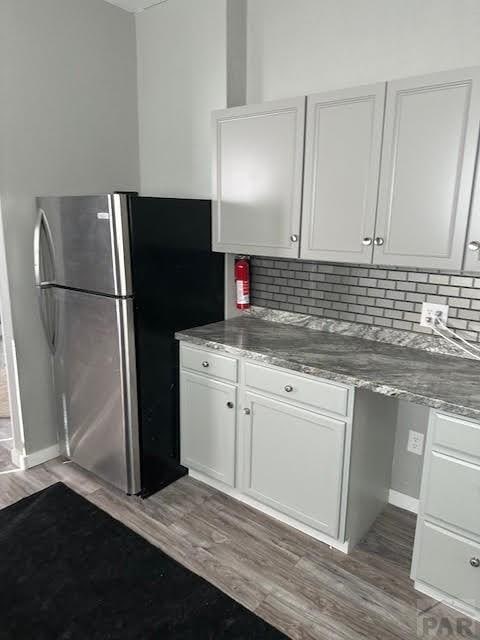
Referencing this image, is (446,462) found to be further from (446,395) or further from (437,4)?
(437,4)

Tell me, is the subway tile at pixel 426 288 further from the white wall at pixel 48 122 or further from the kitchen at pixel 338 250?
the white wall at pixel 48 122

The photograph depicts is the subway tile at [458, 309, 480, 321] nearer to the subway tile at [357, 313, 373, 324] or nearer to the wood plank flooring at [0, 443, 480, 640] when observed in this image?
the subway tile at [357, 313, 373, 324]

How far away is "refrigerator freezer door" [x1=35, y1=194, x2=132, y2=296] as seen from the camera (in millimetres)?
2166

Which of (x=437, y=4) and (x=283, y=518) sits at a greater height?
(x=437, y=4)

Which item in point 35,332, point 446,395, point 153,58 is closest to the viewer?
point 446,395

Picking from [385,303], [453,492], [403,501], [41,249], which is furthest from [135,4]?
[403,501]

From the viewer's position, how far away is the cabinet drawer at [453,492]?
1.66 m

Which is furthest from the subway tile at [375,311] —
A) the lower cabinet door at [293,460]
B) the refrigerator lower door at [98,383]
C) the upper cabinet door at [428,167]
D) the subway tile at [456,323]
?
the refrigerator lower door at [98,383]

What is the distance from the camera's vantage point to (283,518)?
7.71 ft

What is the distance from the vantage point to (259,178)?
7.76 feet

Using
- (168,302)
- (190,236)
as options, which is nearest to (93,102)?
(190,236)

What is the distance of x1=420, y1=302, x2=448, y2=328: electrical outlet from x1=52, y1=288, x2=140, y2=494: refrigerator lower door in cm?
143

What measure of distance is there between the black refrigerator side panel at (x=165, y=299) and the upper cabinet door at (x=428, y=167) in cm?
103

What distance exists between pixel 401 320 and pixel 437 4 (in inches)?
55.1
